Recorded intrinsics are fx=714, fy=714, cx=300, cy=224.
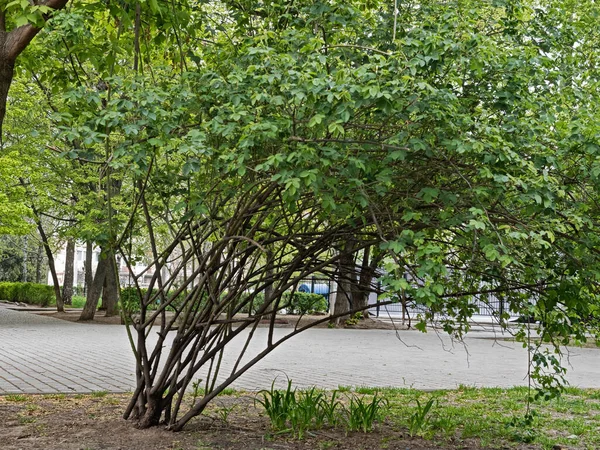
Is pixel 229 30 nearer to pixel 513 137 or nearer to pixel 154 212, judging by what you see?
pixel 154 212

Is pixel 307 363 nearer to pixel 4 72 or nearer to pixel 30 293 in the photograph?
pixel 4 72

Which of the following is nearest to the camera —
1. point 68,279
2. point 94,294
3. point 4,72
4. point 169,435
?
point 169,435

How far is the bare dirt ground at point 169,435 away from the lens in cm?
577

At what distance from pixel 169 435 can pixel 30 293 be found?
3524cm

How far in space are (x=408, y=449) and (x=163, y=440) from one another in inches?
79.6

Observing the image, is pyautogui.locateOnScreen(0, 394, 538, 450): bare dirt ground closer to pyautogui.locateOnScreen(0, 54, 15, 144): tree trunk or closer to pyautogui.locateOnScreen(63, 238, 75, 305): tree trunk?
pyautogui.locateOnScreen(0, 54, 15, 144): tree trunk

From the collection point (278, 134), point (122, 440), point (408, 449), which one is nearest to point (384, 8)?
point (278, 134)

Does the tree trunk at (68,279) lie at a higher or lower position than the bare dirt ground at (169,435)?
higher

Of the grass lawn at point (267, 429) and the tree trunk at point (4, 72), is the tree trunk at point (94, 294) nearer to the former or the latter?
the grass lawn at point (267, 429)

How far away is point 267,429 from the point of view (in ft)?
21.2

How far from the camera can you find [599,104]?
5.08 metres

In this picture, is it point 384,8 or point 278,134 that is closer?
point 278,134

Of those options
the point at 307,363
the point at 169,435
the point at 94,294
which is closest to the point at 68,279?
the point at 94,294

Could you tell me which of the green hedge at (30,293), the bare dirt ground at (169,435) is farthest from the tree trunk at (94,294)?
the bare dirt ground at (169,435)
